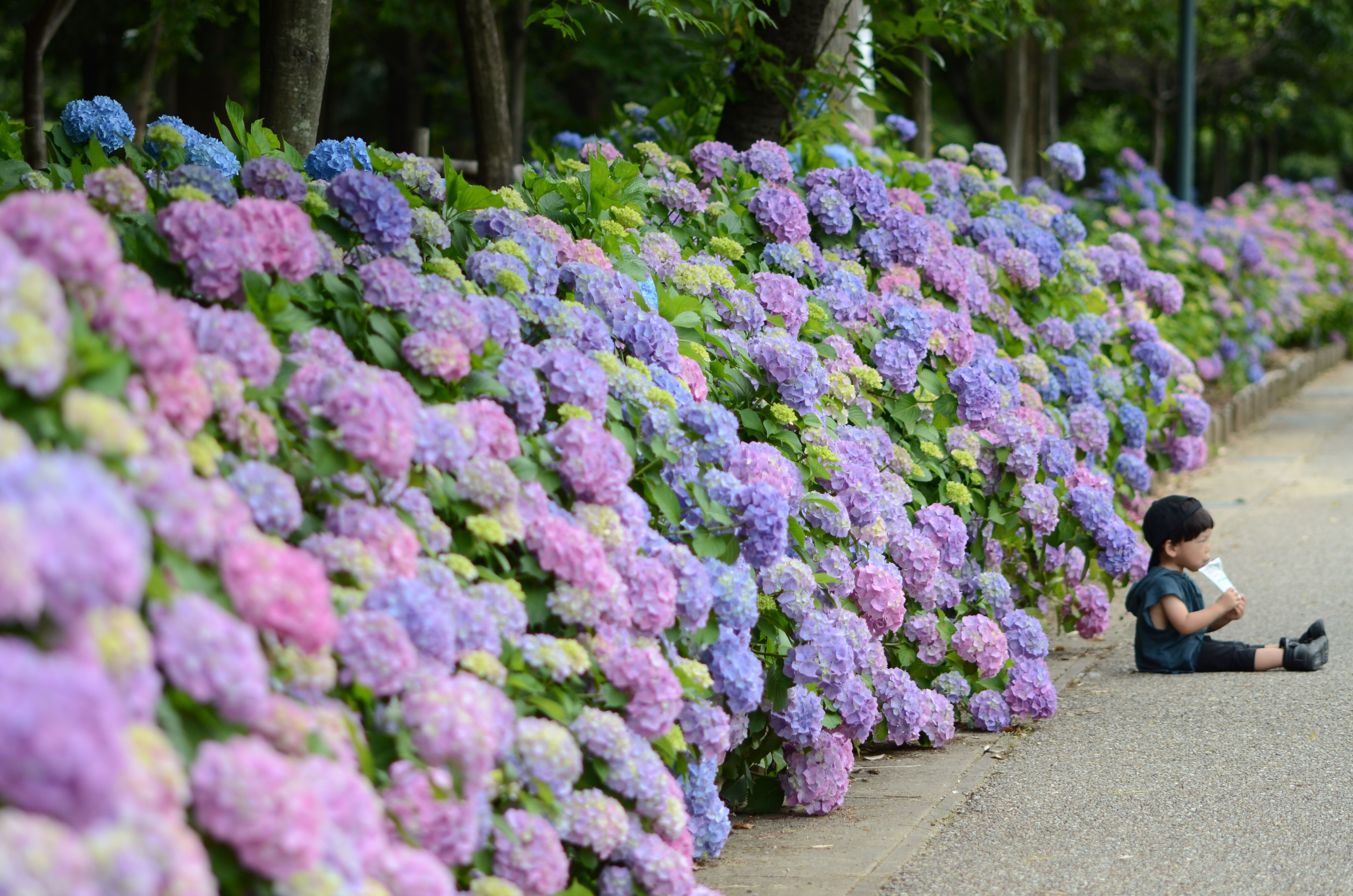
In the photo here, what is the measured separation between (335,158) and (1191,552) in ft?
11.4

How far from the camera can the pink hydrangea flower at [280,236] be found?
2588 mm

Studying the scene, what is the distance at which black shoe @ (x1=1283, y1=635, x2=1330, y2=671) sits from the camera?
513cm

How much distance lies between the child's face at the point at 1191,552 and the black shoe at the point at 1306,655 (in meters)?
0.42

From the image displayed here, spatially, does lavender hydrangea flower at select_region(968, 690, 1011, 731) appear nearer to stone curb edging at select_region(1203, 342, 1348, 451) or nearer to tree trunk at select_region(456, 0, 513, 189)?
tree trunk at select_region(456, 0, 513, 189)

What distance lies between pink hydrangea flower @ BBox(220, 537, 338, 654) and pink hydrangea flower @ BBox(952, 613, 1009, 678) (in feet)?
9.20

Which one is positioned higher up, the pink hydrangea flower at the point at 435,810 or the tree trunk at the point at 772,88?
the tree trunk at the point at 772,88

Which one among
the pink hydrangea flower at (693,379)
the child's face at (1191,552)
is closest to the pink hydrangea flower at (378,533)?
the pink hydrangea flower at (693,379)

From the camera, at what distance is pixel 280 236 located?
261cm

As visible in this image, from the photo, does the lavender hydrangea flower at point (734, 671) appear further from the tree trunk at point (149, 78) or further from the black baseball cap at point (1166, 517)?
the tree trunk at point (149, 78)

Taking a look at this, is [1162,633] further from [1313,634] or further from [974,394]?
[974,394]

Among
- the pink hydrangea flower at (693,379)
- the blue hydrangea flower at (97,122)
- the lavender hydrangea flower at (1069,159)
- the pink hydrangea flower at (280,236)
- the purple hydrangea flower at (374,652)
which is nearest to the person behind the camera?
the purple hydrangea flower at (374,652)

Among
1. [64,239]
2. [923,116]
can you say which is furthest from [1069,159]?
[64,239]

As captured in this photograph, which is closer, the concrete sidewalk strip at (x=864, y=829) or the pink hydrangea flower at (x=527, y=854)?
the pink hydrangea flower at (x=527, y=854)

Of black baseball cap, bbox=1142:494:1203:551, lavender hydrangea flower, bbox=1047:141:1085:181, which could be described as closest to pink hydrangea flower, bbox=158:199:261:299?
black baseball cap, bbox=1142:494:1203:551
